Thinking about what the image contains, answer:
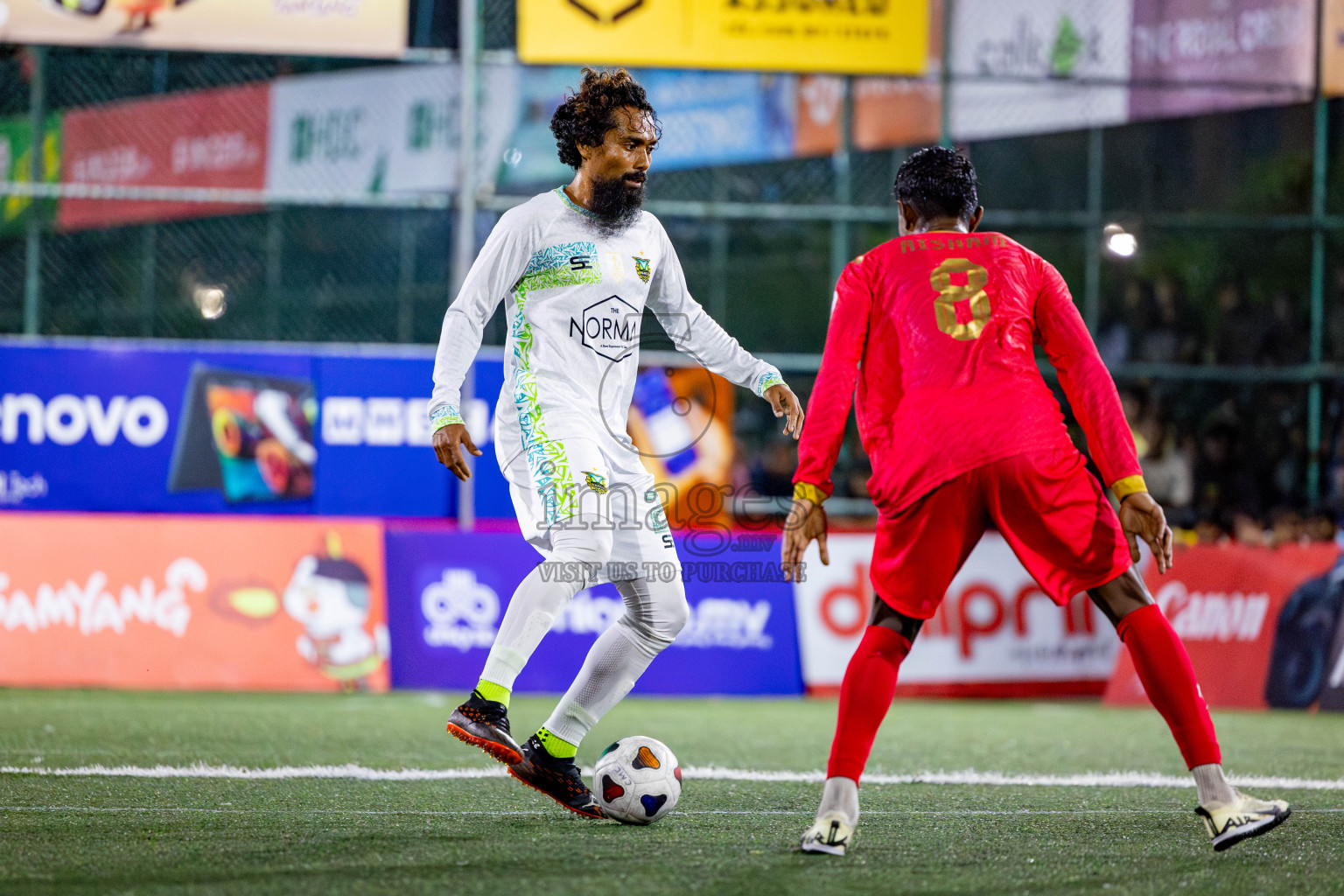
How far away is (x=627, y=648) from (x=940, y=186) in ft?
5.89

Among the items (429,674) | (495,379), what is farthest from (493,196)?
(429,674)

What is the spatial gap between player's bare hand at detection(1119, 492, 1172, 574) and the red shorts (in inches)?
1.9

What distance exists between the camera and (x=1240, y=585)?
10570 mm

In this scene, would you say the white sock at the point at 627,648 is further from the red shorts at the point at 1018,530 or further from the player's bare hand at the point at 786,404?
the red shorts at the point at 1018,530

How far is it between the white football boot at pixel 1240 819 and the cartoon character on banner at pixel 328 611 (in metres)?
7.43

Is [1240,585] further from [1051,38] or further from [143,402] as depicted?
[143,402]

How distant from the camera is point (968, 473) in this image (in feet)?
13.1

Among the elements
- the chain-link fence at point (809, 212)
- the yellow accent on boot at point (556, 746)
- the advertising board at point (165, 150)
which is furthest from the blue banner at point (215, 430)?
the yellow accent on boot at point (556, 746)

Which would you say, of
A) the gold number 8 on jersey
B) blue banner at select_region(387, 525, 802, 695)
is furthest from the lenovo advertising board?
the gold number 8 on jersey

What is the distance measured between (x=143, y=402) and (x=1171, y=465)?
829 cm

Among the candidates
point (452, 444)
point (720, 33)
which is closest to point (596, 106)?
point (452, 444)

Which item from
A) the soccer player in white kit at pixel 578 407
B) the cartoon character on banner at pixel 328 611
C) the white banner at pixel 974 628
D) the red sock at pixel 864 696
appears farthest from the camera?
the white banner at pixel 974 628

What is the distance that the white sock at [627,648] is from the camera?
→ 494cm

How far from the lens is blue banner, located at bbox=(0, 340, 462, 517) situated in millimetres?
11828
